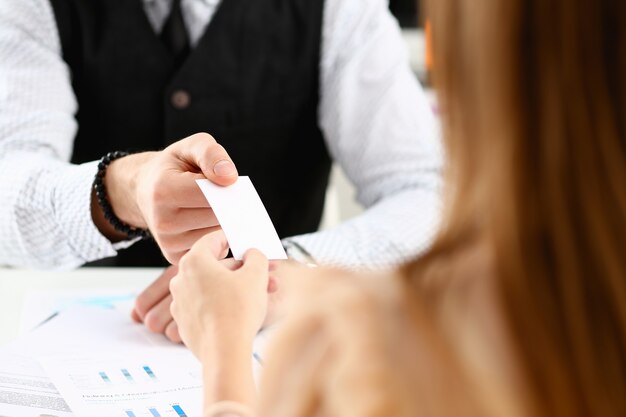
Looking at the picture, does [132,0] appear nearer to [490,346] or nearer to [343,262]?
[343,262]

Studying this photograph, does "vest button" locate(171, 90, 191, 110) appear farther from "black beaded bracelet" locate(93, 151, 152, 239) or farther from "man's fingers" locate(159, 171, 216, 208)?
"man's fingers" locate(159, 171, 216, 208)

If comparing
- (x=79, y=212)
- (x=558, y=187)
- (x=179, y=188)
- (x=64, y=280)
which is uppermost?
(x=558, y=187)

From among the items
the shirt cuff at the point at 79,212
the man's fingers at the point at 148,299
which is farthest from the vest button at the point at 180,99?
the man's fingers at the point at 148,299

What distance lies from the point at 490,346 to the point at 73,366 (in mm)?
482

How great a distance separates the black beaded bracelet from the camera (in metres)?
0.90

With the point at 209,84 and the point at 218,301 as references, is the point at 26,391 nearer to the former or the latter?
the point at 218,301

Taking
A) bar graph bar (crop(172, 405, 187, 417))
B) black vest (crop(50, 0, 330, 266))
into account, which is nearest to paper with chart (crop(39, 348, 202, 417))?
bar graph bar (crop(172, 405, 187, 417))

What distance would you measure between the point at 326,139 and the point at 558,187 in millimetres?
860

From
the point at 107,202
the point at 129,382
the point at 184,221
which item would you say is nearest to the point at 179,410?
the point at 129,382

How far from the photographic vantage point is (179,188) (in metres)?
0.77

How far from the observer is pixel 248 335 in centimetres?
61

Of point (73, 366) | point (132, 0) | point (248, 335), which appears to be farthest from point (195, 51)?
point (248, 335)

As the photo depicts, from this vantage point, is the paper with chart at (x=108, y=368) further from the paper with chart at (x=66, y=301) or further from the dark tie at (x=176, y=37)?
the dark tie at (x=176, y=37)

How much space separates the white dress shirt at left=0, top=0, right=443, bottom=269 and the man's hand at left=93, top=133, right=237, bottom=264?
0.44 ft
